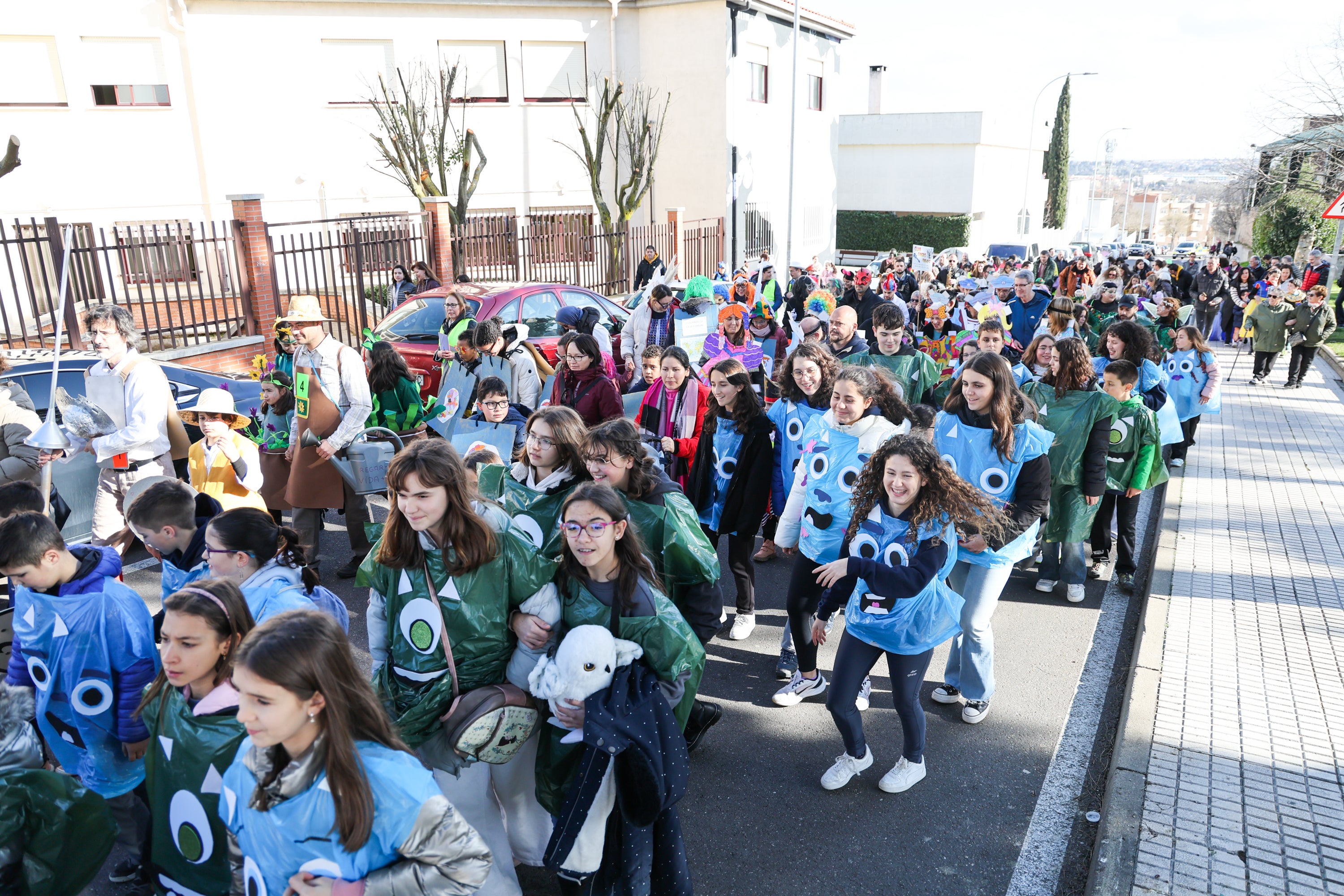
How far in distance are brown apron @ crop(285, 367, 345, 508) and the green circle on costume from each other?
11.6ft

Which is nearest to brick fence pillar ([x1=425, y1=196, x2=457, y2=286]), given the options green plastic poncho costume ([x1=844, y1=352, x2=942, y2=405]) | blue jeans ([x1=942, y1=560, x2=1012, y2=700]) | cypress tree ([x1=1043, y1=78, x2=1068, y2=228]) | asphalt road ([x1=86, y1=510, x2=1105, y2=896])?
green plastic poncho costume ([x1=844, y1=352, x2=942, y2=405])

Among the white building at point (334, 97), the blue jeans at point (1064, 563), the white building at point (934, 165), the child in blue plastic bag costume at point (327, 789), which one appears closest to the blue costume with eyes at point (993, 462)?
the blue jeans at point (1064, 563)

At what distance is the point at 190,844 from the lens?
2.52 m

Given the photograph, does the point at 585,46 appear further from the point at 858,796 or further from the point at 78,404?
the point at 858,796

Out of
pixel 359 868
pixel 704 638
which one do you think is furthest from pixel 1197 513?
pixel 359 868

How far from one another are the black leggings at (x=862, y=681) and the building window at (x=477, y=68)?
2151cm

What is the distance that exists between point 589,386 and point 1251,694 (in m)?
4.39

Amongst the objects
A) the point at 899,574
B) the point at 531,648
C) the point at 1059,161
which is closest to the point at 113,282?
the point at 531,648

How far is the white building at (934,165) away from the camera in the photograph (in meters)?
45.1

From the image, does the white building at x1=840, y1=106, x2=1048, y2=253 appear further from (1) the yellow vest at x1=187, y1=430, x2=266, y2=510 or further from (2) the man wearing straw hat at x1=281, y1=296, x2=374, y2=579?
(1) the yellow vest at x1=187, y1=430, x2=266, y2=510

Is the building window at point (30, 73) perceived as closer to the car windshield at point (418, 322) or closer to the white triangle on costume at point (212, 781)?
the car windshield at point (418, 322)

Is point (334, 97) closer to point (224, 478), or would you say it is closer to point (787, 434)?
point (224, 478)

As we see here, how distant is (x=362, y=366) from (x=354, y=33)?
19.3 metres

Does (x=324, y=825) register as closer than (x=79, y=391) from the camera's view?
Yes
